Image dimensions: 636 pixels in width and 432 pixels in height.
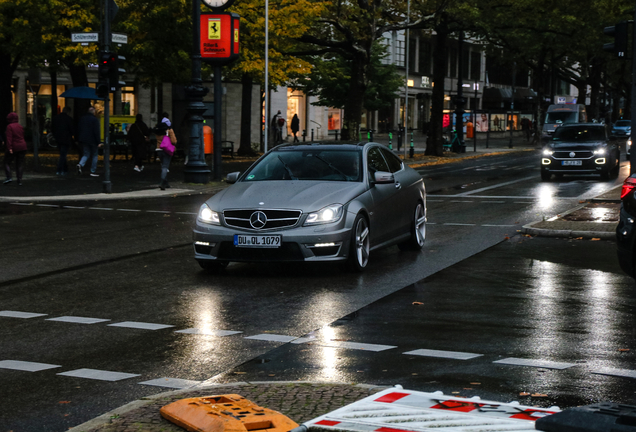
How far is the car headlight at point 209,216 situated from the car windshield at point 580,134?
19.7m

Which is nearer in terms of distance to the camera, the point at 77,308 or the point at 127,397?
the point at 127,397

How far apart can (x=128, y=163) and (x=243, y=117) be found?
772 cm

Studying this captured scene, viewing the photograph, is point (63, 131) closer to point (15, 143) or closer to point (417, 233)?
point (15, 143)

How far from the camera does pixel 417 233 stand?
13.3 meters

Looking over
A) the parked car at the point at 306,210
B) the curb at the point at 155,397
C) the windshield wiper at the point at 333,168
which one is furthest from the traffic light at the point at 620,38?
the curb at the point at 155,397

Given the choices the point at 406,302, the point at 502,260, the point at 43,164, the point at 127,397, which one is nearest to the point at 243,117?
the point at 43,164

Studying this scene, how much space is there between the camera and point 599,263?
479 inches

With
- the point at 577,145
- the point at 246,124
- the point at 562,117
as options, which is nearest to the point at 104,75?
the point at 577,145

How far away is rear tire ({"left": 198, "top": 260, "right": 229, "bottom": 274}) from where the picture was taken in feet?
36.9

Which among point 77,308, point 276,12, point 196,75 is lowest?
point 77,308

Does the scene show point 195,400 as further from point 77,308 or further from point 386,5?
point 386,5

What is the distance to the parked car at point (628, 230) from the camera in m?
9.13

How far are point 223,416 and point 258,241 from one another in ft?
18.8

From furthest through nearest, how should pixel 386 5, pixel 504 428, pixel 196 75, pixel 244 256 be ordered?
1. pixel 386 5
2. pixel 196 75
3. pixel 244 256
4. pixel 504 428
